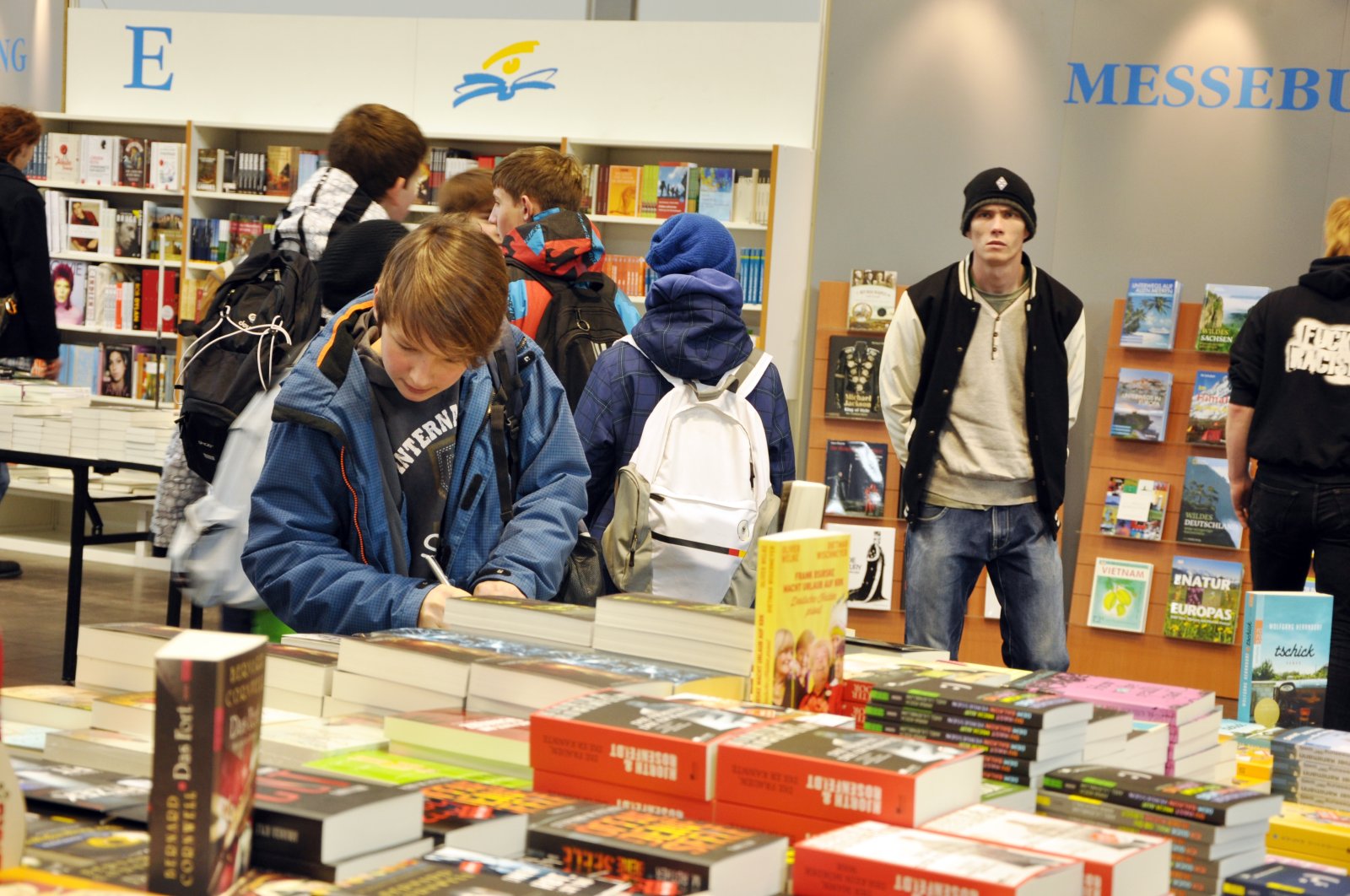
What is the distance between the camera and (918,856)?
103 centimetres

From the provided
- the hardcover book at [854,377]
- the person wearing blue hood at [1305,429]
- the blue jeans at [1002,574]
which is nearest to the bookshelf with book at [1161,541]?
the hardcover book at [854,377]

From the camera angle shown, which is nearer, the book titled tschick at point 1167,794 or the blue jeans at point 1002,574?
the book titled tschick at point 1167,794

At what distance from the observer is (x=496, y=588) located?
2.22m

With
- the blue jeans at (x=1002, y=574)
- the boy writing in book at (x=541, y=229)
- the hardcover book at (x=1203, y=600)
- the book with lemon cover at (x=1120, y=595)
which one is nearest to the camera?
the boy writing in book at (x=541, y=229)

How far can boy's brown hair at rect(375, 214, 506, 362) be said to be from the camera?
2004mm

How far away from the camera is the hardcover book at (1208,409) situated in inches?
228

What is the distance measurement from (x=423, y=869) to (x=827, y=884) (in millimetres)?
309

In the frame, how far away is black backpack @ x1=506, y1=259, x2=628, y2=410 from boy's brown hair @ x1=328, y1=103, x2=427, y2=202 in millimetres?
407

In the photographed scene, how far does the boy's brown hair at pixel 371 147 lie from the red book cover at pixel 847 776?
8.40ft

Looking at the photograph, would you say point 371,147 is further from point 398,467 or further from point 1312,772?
point 1312,772

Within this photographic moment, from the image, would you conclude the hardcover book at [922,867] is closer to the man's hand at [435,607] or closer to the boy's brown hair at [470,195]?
the man's hand at [435,607]

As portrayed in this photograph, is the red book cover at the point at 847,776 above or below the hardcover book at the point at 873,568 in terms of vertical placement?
above

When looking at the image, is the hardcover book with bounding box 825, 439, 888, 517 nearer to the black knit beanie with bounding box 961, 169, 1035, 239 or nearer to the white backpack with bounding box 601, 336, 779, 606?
the black knit beanie with bounding box 961, 169, 1035, 239

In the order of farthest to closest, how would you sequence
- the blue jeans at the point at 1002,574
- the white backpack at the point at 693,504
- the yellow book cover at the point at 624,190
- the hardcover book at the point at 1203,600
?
the yellow book cover at the point at 624,190 < the hardcover book at the point at 1203,600 < the blue jeans at the point at 1002,574 < the white backpack at the point at 693,504
